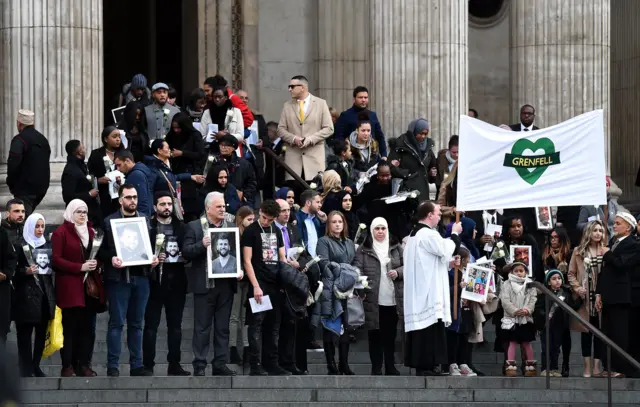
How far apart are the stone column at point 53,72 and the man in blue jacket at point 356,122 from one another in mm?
3054

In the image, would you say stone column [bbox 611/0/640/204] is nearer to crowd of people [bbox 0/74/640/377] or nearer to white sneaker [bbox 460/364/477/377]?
crowd of people [bbox 0/74/640/377]

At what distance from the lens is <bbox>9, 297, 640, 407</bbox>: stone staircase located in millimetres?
11961

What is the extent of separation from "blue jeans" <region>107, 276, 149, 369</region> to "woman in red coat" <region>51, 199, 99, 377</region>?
23 cm

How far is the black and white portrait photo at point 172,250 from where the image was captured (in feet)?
42.3

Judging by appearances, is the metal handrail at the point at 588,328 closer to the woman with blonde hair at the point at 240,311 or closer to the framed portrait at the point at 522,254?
the framed portrait at the point at 522,254

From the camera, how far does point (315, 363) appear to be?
46.6ft

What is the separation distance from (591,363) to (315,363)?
2796 mm

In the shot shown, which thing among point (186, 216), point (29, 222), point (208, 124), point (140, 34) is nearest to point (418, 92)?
point (208, 124)

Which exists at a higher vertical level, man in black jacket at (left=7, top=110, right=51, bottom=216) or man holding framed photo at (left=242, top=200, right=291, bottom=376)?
man in black jacket at (left=7, top=110, right=51, bottom=216)

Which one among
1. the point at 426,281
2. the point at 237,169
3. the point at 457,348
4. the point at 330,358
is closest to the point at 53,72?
the point at 237,169

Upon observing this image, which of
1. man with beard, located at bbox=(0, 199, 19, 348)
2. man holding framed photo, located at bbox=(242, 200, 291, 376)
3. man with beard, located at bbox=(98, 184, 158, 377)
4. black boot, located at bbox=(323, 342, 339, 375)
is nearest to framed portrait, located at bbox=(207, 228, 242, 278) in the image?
man holding framed photo, located at bbox=(242, 200, 291, 376)

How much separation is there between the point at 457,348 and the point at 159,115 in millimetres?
4399

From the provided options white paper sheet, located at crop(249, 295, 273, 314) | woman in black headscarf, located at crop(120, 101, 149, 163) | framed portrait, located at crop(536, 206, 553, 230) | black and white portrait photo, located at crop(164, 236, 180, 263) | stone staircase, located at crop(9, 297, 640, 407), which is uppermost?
woman in black headscarf, located at crop(120, 101, 149, 163)

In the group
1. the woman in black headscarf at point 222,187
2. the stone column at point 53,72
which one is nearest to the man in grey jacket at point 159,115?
the woman in black headscarf at point 222,187
